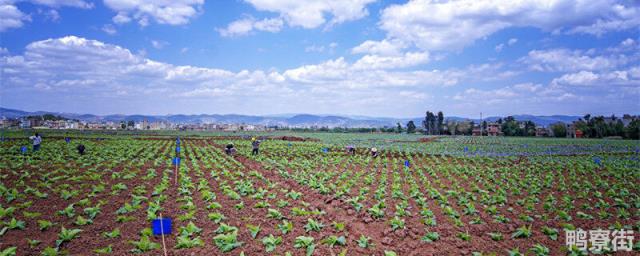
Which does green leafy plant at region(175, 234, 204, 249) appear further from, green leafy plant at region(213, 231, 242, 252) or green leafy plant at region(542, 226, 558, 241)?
green leafy plant at region(542, 226, 558, 241)

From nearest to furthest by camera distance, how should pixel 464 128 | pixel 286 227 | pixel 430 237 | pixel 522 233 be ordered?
pixel 430 237
pixel 286 227
pixel 522 233
pixel 464 128

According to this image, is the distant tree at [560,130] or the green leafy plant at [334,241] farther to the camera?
the distant tree at [560,130]

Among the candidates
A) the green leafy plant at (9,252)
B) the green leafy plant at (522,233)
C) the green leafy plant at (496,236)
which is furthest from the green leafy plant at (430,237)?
the green leafy plant at (9,252)

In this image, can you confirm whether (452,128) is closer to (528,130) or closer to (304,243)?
(528,130)

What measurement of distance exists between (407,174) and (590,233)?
9.03 meters

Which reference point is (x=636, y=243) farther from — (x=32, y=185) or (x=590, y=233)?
(x=32, y=185)

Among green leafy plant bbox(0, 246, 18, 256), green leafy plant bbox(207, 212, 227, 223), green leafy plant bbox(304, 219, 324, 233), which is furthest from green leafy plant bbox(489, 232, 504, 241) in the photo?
green leafy plant bbox(0, 246, 18, 256)

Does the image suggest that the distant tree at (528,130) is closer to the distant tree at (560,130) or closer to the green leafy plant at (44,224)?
the distant tree at (560,130)

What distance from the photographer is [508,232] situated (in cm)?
817

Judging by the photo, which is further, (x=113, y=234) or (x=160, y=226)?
(x=113, y=234)

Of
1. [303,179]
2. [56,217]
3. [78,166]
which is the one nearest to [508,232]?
[303,179]

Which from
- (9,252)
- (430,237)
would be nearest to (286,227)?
(430,237)

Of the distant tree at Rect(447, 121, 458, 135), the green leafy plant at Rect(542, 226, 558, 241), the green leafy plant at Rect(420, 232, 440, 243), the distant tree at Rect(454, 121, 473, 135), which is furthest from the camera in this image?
the distant tree at Rect(447, 121, 458, 135)

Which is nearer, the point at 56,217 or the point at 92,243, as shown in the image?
the point at 92,243
